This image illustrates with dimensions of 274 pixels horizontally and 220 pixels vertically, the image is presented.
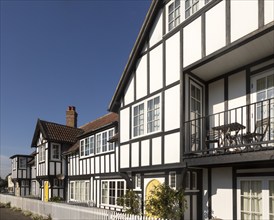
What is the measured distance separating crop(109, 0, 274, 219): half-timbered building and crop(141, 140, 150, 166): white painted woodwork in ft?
0.13

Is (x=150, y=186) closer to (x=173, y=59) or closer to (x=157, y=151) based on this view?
(x=157, y=151)

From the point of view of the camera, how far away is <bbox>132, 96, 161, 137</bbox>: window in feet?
39.5

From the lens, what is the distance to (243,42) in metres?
8.61

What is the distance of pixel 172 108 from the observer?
36.3ft

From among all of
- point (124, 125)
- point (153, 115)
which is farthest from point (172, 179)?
point (124, 125)

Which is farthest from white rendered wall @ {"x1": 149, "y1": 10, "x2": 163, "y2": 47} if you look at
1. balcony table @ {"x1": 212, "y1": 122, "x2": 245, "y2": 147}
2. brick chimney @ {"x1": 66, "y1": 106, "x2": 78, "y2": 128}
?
brick chimney @ {"x1": 66, "y1": 106, "x2": 78, "y2": 128}

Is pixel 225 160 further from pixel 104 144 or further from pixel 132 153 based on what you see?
pixel 104 144

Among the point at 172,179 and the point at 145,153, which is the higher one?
the point at 145,153

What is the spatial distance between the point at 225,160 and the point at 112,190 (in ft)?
36.7

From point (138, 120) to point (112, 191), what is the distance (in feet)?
23.5

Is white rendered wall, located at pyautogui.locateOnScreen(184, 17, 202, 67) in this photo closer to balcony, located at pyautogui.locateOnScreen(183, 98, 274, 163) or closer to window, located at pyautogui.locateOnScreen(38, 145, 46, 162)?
balcony, located at pyautogui.locateOnScreen(183, 98, 274, 163)

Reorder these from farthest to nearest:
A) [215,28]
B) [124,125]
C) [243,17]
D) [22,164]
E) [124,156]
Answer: [22,164]
[124,125]
[124,156]
[215,28]
[243,17]

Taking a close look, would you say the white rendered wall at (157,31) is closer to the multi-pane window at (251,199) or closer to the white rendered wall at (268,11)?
the white rendered wall at (268,11)

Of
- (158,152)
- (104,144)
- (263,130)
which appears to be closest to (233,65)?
(263,130)
